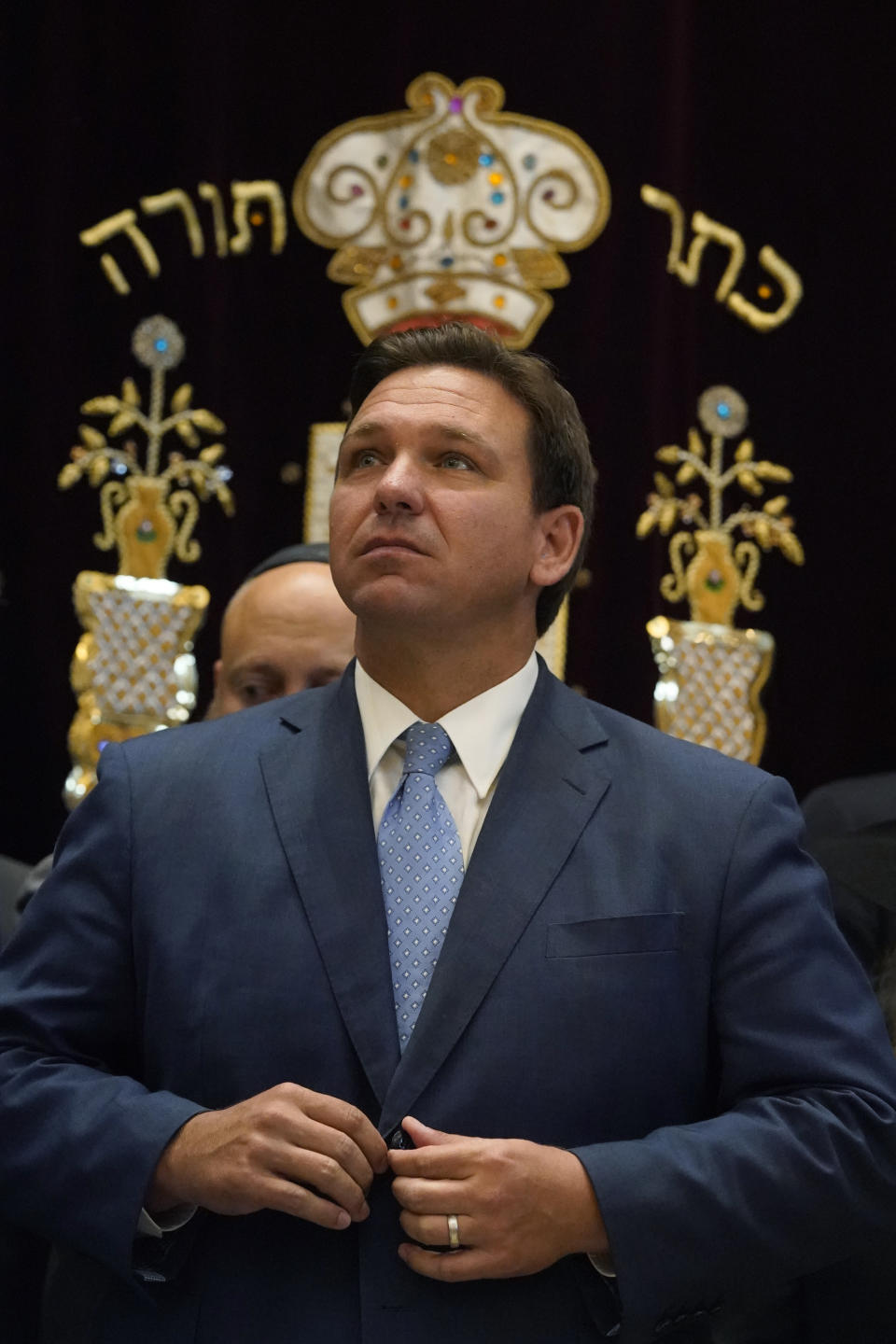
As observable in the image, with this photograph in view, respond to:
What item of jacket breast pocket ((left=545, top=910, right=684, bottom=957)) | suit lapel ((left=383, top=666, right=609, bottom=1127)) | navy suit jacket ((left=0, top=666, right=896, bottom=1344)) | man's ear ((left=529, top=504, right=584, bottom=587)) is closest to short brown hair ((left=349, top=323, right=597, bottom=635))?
man's ear ((left=529, top=504, right=584, bottom=587))

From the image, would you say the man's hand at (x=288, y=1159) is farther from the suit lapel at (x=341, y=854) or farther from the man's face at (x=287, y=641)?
the man's face at (x=287, y=641)

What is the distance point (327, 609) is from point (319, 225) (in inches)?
42.4

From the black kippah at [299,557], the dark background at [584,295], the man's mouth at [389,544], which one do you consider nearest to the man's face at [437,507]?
the man's mouth at [389,544]

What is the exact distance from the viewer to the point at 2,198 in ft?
10.5

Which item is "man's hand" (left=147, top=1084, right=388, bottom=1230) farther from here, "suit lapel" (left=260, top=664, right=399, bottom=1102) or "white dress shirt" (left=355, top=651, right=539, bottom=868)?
"white dress shirt" (left=355, top=651, right=539, bottom=868)

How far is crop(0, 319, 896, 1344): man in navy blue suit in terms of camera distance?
1.49m

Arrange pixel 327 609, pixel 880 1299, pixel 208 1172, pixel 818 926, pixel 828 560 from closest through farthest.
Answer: pixel 208 1172, pixel 818 926, pixel 880 1299, pixel 327 609, pixel 828 560

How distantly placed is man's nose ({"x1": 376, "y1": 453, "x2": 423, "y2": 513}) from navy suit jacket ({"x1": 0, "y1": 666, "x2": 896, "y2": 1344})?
10.0 inches

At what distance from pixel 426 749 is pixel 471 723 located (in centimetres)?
6

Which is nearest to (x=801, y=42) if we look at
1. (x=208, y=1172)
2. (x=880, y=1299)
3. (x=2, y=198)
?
(x=2, y=198)

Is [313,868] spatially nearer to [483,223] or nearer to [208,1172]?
[208,1172]

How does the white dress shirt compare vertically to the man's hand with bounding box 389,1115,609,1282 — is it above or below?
above

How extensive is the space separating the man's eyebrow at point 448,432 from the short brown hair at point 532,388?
84 mm

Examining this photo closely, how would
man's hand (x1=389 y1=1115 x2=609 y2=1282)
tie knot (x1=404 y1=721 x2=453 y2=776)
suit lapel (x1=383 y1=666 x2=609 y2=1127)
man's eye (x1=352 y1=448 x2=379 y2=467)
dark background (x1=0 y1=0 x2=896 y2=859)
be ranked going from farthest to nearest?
1. dark background (x1=0 y1=0 x2=896 y2=859)
2. man's eye (x1=352 y1=448 x2=379 y2=467)
3. tie knot (x1=404 y1=721 x2=453 y2=776)
4. suit lapel (x1=383 y1=666 x2=609 y2=1127)
5. man's hand (x1=389 y1=1115 x2=609 y2=1282)
